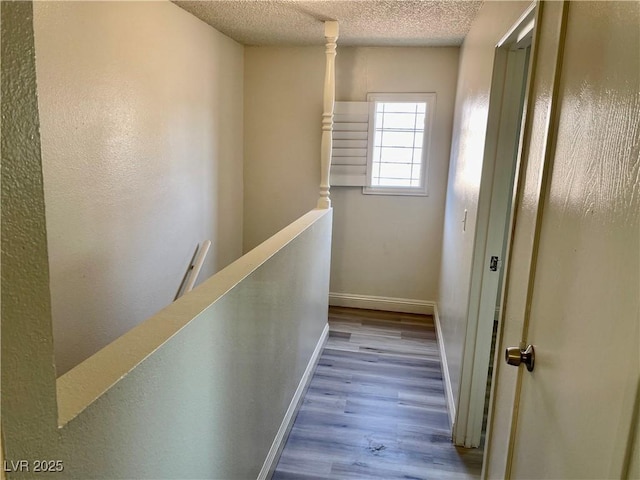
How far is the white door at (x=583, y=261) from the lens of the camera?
25.5 inches

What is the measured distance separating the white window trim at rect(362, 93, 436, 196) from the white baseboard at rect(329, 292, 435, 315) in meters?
1.01

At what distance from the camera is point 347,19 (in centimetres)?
305

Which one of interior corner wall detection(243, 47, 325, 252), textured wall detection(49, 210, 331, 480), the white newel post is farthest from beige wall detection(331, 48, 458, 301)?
Answer: textured wall detection(49, 210, 331, 480)

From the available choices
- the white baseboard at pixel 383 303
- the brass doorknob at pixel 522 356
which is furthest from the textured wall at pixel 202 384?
the white baseboard at pixel 383 303

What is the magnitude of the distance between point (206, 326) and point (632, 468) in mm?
947

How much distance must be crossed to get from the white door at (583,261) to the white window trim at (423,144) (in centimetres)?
274

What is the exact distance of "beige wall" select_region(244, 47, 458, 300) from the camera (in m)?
3.84

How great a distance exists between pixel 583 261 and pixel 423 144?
3.26 m

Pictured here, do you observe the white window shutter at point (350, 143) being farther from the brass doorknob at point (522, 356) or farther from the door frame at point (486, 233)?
the brass doorknob at point (522, 356)

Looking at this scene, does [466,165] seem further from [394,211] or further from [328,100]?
[394,211]

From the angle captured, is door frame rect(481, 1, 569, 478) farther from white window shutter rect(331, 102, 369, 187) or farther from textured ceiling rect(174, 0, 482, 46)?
white window shutter rect(331, 102, 369, 187)

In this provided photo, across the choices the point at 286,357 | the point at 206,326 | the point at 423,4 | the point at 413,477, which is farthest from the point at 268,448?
the point at 423,4

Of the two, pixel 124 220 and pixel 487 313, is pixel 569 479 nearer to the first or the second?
pixel 487 313

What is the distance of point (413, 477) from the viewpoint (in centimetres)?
209
